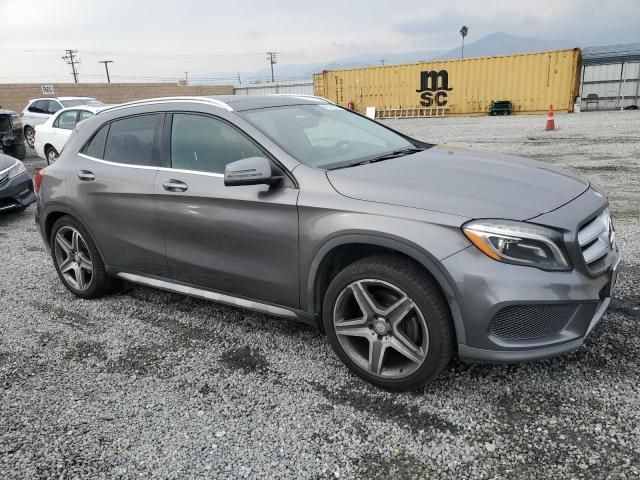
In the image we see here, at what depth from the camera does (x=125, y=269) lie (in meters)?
4.11

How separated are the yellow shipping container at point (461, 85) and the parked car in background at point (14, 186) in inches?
958

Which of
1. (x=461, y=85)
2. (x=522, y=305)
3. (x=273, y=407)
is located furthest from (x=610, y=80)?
(x=273, y=407)

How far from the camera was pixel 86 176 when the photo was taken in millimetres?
4125

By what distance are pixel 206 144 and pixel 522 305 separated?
2234 millimetres

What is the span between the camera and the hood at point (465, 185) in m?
2.59

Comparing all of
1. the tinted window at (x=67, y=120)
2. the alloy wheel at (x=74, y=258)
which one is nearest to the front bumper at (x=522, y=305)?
the alloy wheel at (x=74, y=258)

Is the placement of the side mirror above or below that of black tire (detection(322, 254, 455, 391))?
above

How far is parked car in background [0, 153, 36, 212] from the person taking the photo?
25.1 ft

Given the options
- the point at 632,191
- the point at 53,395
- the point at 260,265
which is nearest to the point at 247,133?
the point at 260,265

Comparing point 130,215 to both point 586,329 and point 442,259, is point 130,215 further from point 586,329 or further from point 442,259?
point 586,329

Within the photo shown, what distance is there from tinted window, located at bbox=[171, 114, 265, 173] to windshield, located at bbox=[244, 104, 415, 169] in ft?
0.52

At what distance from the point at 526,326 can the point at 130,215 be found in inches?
111

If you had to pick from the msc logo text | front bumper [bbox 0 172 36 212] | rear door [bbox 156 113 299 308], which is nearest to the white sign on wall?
the msc logo text

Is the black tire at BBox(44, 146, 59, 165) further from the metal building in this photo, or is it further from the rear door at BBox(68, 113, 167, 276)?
the metal building
